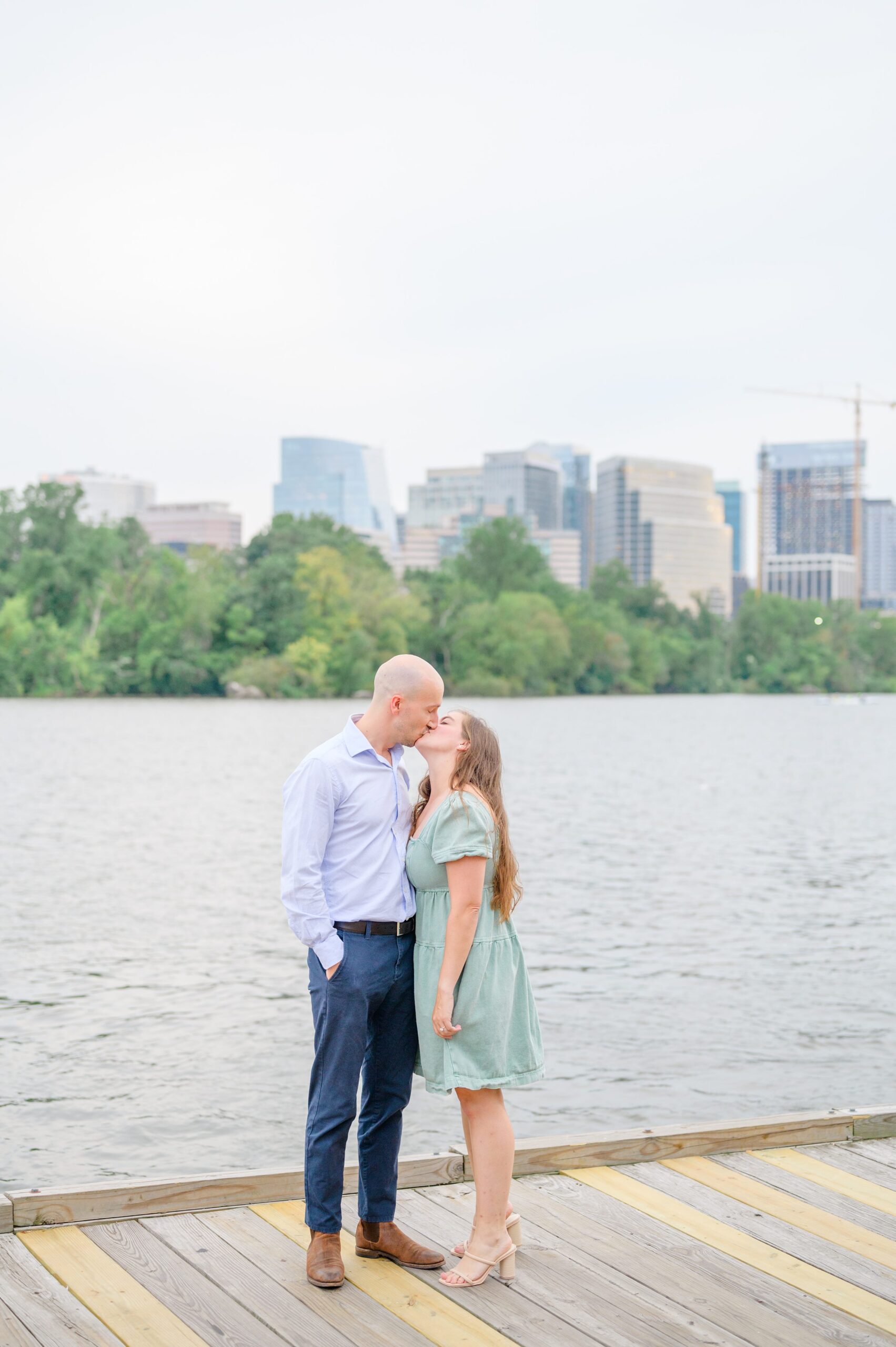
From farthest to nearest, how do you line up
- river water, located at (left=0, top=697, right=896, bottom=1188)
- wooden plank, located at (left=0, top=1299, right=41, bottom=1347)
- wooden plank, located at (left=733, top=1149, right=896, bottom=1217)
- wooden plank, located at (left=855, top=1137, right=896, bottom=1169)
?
river water, located at (left=0, top=697, right=896, bottom=1188) → wooden plank, located at (left=855, top=1137, right=896, bottom=1169) → wooden plank, located at (left=733, top=1149, right=896, bottom=1217) → wooden plank, located at (left=0, top=1299, right=41, bottom=1347)

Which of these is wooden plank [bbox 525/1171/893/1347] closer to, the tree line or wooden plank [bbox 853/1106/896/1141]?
wooden plank [bbox 853/1106/896/1141]

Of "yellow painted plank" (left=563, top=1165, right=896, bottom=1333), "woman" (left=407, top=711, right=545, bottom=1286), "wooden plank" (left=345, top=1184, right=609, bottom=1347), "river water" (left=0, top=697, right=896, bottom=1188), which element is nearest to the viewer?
"wooden plank" (left=345, top=1184, right=609, bottom=1347)

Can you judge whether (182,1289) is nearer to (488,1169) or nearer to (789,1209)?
(488,1169)

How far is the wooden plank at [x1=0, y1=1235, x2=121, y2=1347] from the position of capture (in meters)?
3.88

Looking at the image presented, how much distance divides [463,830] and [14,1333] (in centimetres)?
183

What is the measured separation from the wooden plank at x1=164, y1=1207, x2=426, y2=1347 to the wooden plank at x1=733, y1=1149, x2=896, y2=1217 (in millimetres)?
1833

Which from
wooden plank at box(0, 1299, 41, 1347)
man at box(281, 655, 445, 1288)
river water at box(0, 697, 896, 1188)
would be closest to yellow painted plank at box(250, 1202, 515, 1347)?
man at box(281, 655, 445, 1288)

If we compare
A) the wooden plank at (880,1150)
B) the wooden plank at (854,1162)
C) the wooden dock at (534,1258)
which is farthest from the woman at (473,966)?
the wooden plank at (880,1150)

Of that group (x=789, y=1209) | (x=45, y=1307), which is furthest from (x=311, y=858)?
(x=789, y=1209)

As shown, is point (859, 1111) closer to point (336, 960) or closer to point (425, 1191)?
point (425, 1191)

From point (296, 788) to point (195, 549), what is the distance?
105082 millimetres

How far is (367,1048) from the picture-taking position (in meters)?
4.55

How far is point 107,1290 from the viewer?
4.18 meters

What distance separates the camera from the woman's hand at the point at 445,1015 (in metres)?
4.27
